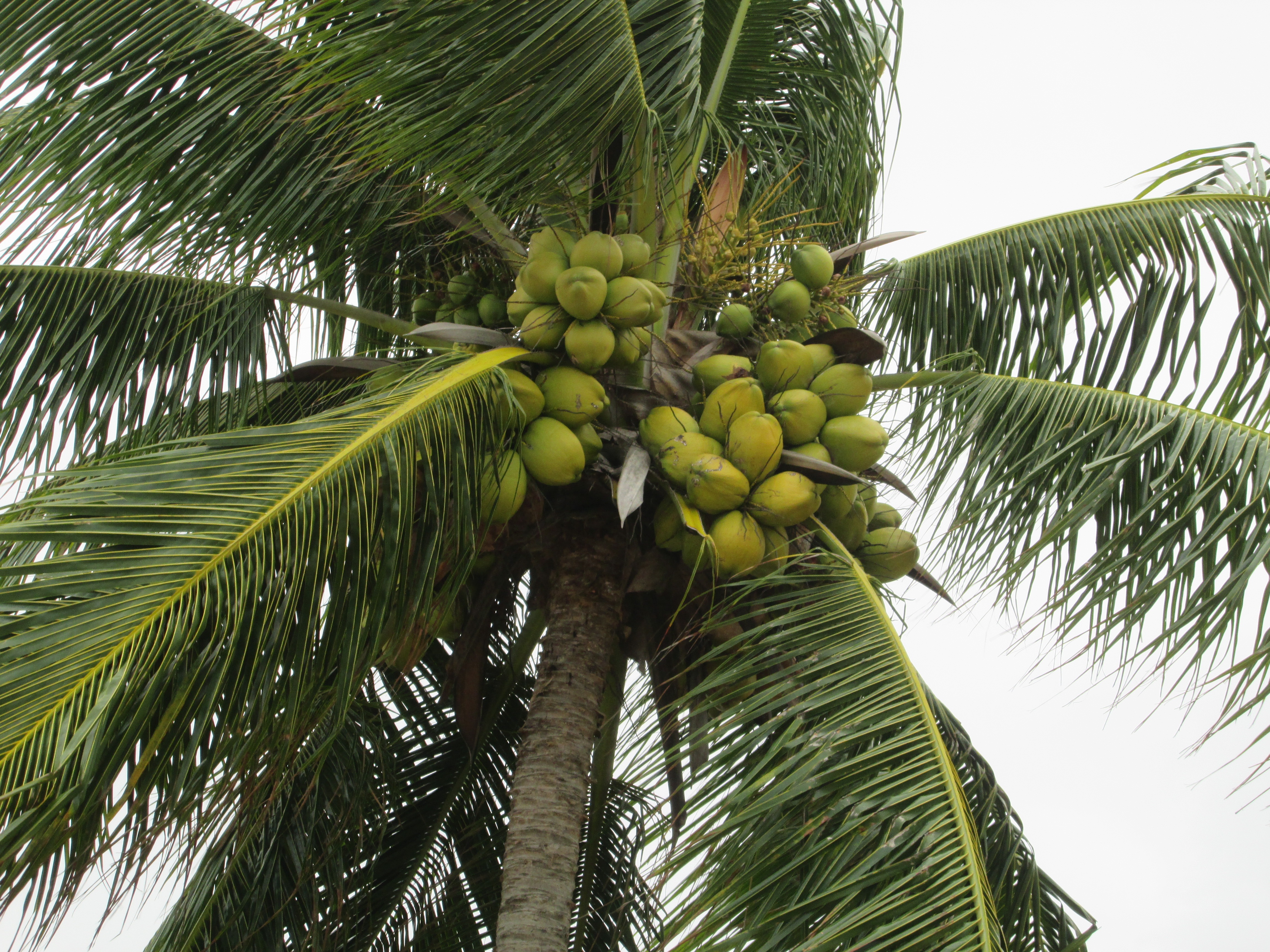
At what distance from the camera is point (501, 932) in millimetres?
2883

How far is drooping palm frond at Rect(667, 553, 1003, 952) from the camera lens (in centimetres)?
228

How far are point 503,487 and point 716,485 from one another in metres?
0.52

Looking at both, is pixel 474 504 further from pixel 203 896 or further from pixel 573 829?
pixel 203 896

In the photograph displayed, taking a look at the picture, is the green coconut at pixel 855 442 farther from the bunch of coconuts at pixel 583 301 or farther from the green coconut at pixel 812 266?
the bunch of coconuts at pixel 583 301

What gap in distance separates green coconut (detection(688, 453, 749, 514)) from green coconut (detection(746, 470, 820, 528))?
0.04m

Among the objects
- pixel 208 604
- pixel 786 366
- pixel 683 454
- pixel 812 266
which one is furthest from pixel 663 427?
pixel 208 604

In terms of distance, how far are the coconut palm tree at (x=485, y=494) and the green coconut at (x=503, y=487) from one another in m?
0.08

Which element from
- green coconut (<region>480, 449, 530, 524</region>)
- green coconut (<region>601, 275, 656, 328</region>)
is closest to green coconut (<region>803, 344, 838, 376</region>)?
green coconut (<region>601, 275, 656, 328</region>)

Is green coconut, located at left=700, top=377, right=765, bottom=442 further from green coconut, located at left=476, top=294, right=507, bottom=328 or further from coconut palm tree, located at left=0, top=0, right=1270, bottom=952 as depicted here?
green coconut, located at left=476, top=294, right=507, bottom=328

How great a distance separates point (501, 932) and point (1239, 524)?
206cm

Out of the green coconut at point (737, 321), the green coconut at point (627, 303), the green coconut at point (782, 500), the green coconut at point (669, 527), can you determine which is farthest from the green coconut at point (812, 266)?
the green coconut at point (669, 527)

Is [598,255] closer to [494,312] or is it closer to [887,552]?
[494,312]

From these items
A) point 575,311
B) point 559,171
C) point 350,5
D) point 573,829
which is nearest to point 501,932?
point 573,829

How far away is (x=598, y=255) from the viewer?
2.97 m
